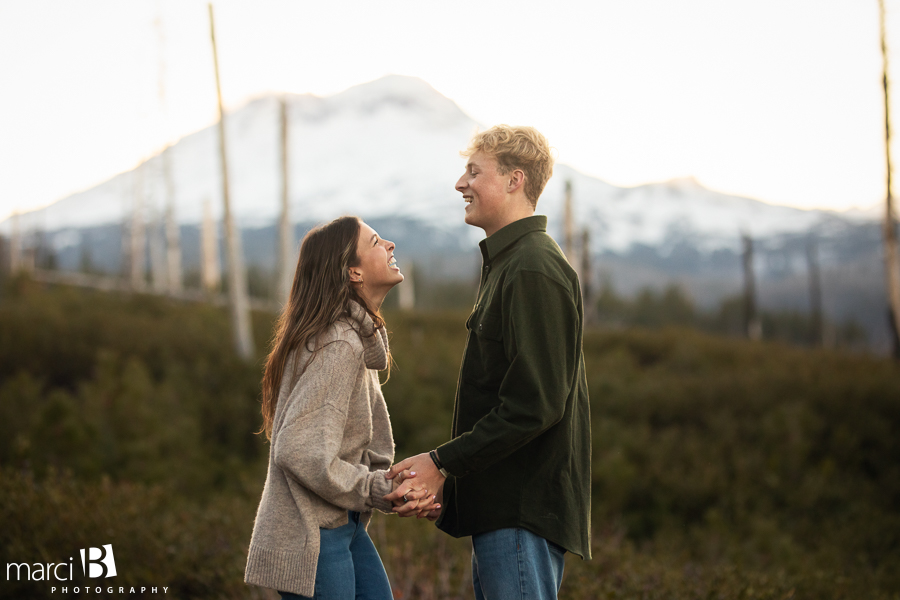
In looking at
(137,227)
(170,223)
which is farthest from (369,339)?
(137,227)

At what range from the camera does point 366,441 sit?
245cm

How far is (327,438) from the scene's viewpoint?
2.21 metres

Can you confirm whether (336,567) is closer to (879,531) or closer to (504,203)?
(504,203)

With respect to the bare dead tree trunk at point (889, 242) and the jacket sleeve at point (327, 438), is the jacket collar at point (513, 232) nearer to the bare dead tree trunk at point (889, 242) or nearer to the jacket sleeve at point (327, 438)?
the jacket sleeve at point (327, 438)

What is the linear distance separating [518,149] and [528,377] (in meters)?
0.78

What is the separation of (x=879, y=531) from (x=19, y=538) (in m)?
9.11

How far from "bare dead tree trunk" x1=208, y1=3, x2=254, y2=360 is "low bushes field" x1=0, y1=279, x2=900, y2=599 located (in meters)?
0.94

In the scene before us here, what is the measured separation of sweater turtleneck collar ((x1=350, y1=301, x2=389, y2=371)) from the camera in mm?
2420

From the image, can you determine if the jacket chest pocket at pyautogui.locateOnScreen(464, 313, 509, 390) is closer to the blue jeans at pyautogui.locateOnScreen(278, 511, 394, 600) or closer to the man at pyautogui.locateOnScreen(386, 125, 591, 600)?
the man at pyautogui.locateOnScreen(386, 125, 591, 600)

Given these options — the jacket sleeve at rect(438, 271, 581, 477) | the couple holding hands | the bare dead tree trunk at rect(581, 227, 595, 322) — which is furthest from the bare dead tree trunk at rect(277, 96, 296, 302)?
the jacket sleeve at rect(438, 271, 581, 477)

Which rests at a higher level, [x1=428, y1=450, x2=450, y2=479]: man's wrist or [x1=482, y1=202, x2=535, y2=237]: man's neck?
[x1=482, y1=202, x2=535, y2=237]: man's neck

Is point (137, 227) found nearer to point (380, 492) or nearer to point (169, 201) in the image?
point (169, 201)

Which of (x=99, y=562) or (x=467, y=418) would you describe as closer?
(x=467, y=418)

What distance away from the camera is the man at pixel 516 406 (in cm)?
220
